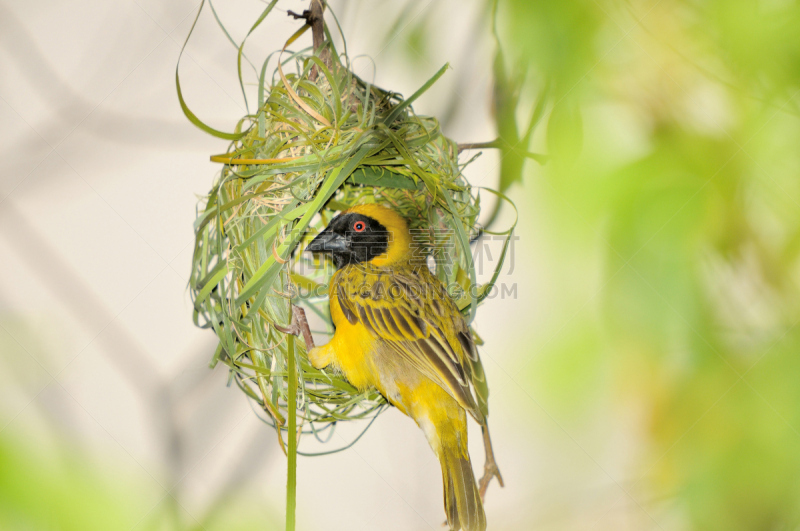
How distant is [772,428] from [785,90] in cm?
91

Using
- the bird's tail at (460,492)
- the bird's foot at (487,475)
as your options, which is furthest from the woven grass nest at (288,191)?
the bird's foot at (487,475)

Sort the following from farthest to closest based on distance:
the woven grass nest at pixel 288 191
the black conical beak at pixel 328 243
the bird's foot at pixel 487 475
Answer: the bird's foot at pixel 487 475, the black conical beak at pixel 328 243, the woven grass nest at pixel 288 191

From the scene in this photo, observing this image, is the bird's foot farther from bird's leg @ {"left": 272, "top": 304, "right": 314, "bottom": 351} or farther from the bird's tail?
bird's leg @ {"left": 272, "top": 304, "right": 314, "bottom": 351}

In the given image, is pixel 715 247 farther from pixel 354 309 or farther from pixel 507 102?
pixel 354 309

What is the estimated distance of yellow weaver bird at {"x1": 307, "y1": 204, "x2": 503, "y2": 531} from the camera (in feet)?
4.27

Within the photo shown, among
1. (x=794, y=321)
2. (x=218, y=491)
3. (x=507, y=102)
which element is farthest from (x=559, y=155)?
(x=218, y=491)

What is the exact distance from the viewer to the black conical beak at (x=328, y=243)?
1.43 meters

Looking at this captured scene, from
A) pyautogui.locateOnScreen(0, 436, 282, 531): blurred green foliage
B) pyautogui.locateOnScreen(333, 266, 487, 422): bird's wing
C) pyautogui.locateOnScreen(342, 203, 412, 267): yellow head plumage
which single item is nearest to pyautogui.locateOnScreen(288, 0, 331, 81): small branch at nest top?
pyautogui.locateOnScreen(342, 203, 412, 267): yellow head plumage

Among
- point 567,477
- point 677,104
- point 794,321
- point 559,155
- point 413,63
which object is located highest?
point 413,63

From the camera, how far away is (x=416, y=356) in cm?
131

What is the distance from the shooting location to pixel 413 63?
5.06 ft

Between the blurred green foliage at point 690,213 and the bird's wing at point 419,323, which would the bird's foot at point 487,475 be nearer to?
the bird's wing at point 419,323

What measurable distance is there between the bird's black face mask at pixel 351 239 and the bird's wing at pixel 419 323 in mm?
61

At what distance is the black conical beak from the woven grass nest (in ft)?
0.40
